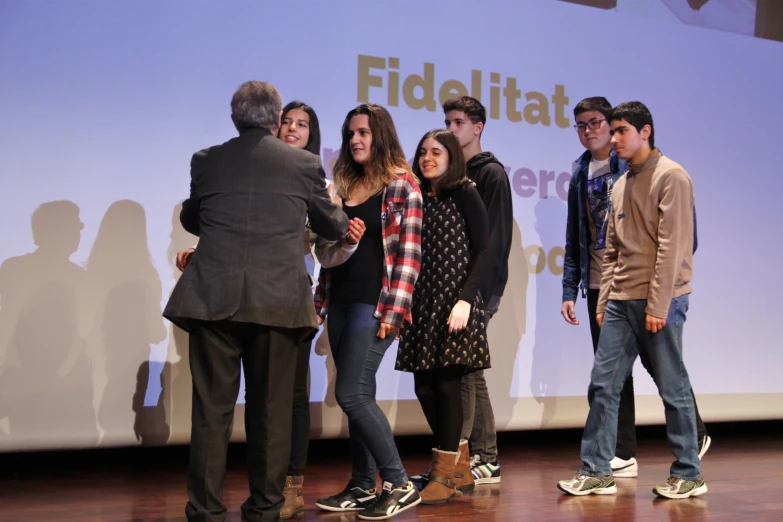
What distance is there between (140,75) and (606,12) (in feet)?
8.62

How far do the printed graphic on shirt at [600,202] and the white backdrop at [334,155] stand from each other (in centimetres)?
88

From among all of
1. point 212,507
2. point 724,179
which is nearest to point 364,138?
point 212,507

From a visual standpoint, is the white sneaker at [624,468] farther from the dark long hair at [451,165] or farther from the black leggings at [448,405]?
the dark long hair at [451,165]

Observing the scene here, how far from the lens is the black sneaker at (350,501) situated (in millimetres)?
2818

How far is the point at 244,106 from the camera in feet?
7.84

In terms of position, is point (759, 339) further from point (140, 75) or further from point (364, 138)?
point (140, 75)

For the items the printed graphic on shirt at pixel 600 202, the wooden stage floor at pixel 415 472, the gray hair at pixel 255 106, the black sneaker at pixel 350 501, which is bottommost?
the wooden stage floor at pixel 415 472

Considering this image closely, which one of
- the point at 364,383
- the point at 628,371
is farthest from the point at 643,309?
the point at 364,383

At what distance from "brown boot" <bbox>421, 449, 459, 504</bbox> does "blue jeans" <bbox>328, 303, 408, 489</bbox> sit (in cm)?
24

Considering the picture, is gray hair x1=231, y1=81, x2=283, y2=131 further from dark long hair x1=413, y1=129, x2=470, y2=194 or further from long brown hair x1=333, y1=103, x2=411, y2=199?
dark long hair x1=413, y1=129, x2=470, y2=194

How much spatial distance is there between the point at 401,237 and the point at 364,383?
1.57 ft

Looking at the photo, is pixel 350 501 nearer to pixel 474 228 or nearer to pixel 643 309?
pixel 474 228

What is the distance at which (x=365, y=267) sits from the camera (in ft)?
8.96

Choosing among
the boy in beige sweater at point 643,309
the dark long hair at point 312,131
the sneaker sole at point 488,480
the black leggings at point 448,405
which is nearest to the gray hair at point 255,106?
the dark long hair at point 312,131
